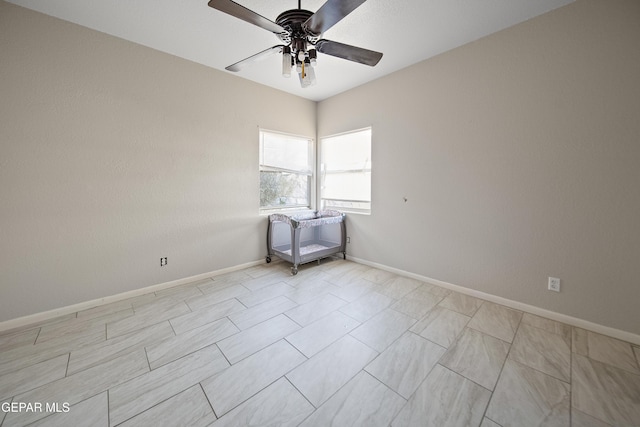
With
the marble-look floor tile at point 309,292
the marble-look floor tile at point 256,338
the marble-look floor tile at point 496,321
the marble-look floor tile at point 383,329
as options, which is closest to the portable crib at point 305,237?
the marble-look floor tile at point 309,292

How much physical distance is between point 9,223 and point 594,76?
5213 mm

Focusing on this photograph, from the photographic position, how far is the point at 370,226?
146 inches

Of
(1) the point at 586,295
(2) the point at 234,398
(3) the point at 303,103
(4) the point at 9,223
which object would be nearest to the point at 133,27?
(4) the point at 9,223

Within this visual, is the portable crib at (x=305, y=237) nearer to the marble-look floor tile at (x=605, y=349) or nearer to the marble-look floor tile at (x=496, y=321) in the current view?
the marble-look floor tile at (x=496, y=321)

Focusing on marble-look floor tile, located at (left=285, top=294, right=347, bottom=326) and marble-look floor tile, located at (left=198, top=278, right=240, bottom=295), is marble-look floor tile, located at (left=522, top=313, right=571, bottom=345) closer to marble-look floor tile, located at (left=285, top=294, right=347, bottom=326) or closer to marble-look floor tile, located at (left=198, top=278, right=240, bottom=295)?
marble-look floor tile, located at (left=285, top=294, right=347, bottom=326)

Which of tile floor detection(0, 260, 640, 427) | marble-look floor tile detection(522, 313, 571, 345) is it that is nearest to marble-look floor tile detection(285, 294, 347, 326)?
tile floor detection(0, 260, 640, 427)

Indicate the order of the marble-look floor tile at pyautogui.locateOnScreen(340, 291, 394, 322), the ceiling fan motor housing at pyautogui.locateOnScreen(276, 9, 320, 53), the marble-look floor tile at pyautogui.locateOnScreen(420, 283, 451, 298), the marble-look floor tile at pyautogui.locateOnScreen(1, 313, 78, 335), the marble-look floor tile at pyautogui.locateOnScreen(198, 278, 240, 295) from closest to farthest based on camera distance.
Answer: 1. the ceiling fan motor housing at pyautogui.locateOnScreen(276, 9, 320, 53)
2. the marble-look floor tile at pyautogui.locateOnScreen(1, 313, 78, 335)
3. the marble-look floor tile at pyautogui.locateOnScreen(340, 291, 394, 322)
4. the marble-look floor tile at pyautogui.locateOnScreen(420, 283, 451, 298)
5. the marble-look floor tile at pyautogui.locateOnScreen(198, 278, 240, 295)

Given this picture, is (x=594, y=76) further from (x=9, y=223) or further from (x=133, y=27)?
(x=9, y=223)

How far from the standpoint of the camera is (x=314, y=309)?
2.44 metres

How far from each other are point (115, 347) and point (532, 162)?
400 centimetres

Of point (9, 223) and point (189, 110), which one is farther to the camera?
point (189, 110)

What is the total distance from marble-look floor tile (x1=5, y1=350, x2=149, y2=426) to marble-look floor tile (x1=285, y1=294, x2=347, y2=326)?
1.18 metres

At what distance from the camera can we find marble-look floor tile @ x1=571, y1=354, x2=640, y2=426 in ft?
4.30

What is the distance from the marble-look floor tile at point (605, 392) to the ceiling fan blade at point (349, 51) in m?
2.64
